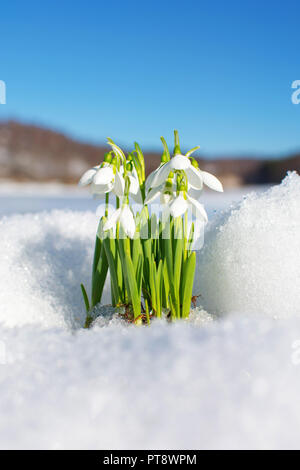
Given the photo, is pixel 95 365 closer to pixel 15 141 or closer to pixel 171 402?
Answer: pixel 171 402

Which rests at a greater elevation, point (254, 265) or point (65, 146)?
point (65, 146)

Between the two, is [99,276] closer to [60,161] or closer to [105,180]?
[105,180]

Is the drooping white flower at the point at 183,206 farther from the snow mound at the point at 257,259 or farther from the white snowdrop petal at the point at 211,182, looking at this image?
the snow mound at the point at 257,259

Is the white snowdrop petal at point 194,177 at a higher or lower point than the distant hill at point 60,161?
lower

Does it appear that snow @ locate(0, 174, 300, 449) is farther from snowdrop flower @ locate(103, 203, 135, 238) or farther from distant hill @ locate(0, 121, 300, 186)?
distant hill @ locate(0, 121, 300, 186)

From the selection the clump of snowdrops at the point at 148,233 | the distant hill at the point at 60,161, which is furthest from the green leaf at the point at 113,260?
the distant hill at the point at 60,161

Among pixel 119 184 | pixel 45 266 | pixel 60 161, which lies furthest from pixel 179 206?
pixel 60 161
